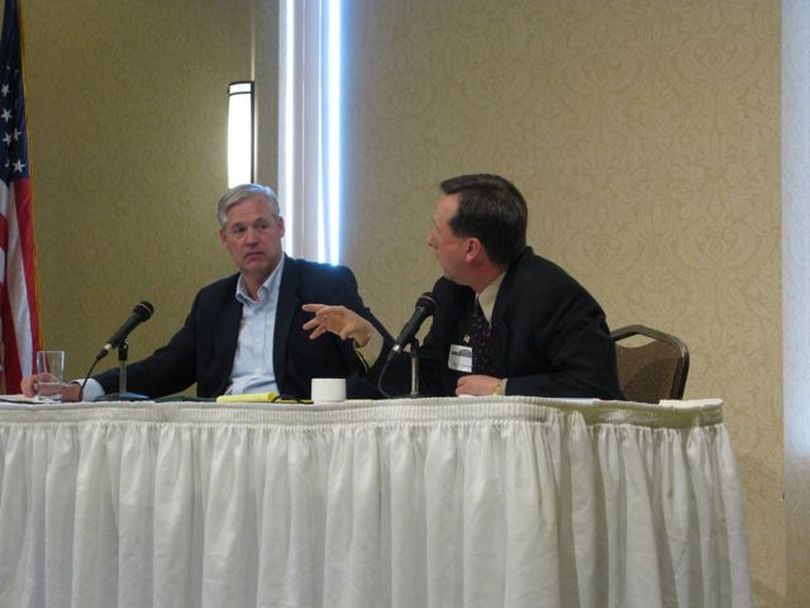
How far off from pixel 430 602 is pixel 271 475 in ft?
1.16

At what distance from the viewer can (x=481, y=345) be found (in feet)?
8.79

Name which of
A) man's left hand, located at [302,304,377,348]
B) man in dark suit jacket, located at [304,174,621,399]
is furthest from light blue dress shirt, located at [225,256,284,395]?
man's left hand, located at [302,304,377,348]

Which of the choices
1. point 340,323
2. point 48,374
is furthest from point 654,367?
point 48,374

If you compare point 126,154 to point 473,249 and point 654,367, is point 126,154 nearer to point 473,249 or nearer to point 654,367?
point 473,249

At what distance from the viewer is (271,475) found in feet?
6.16

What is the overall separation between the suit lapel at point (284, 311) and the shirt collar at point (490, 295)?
0.77 m

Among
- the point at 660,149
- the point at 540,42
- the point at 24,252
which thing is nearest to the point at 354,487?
the point at 660,149

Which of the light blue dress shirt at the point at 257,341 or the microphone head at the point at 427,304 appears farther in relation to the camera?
the light blue dress shirt at the point at 257,341

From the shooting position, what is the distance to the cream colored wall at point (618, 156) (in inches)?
136

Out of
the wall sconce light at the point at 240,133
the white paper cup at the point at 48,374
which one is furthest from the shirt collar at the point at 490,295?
the wall sconce light at the point at 240,133

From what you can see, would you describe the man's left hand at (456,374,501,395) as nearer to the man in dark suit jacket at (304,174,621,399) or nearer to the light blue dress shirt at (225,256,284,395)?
the man in dark suit jacket at (304,174,621,399)

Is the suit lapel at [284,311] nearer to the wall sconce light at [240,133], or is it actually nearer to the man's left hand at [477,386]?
the man's left hand at [477,386]

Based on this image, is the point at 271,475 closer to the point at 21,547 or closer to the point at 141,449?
the point at 141,449

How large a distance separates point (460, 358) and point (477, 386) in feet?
1.14
